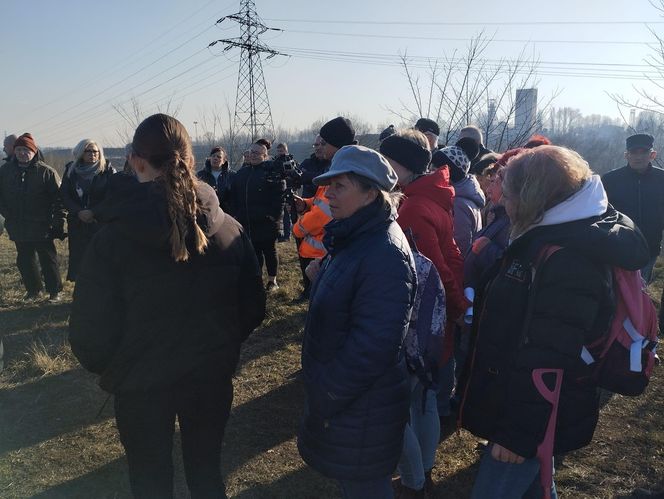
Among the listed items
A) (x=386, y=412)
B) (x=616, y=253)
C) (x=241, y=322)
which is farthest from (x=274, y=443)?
(x=616, y=253)

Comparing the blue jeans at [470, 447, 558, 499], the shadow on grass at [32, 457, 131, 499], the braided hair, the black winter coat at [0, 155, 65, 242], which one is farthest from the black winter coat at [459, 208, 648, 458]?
the black winter coat at [0, 155, 65, 242]

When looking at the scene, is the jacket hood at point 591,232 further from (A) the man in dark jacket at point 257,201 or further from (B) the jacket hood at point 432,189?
(A) the man in dark jacket at point 257,201

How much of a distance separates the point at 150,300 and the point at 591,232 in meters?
1.69

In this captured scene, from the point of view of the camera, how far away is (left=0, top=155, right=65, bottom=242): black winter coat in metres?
6.18

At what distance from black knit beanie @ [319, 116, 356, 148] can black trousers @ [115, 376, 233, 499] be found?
2568mm

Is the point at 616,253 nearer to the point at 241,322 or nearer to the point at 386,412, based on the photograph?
the point at 386,412

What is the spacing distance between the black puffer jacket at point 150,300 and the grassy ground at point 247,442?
2.06 ft

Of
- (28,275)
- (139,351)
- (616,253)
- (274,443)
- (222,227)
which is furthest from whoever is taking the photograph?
(28,275)

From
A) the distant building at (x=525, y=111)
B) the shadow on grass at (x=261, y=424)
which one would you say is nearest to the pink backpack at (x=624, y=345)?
the shadow on grass at (x=261, y=424)

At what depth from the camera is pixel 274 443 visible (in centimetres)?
358

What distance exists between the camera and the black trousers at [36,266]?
6.41 metres

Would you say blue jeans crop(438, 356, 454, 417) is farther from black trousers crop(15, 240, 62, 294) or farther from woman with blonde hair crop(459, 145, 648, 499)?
black trousers crop(15, 240, 62, 294)

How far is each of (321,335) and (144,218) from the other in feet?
2.70

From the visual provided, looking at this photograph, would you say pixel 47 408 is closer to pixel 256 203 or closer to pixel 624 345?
pixel 256 203
